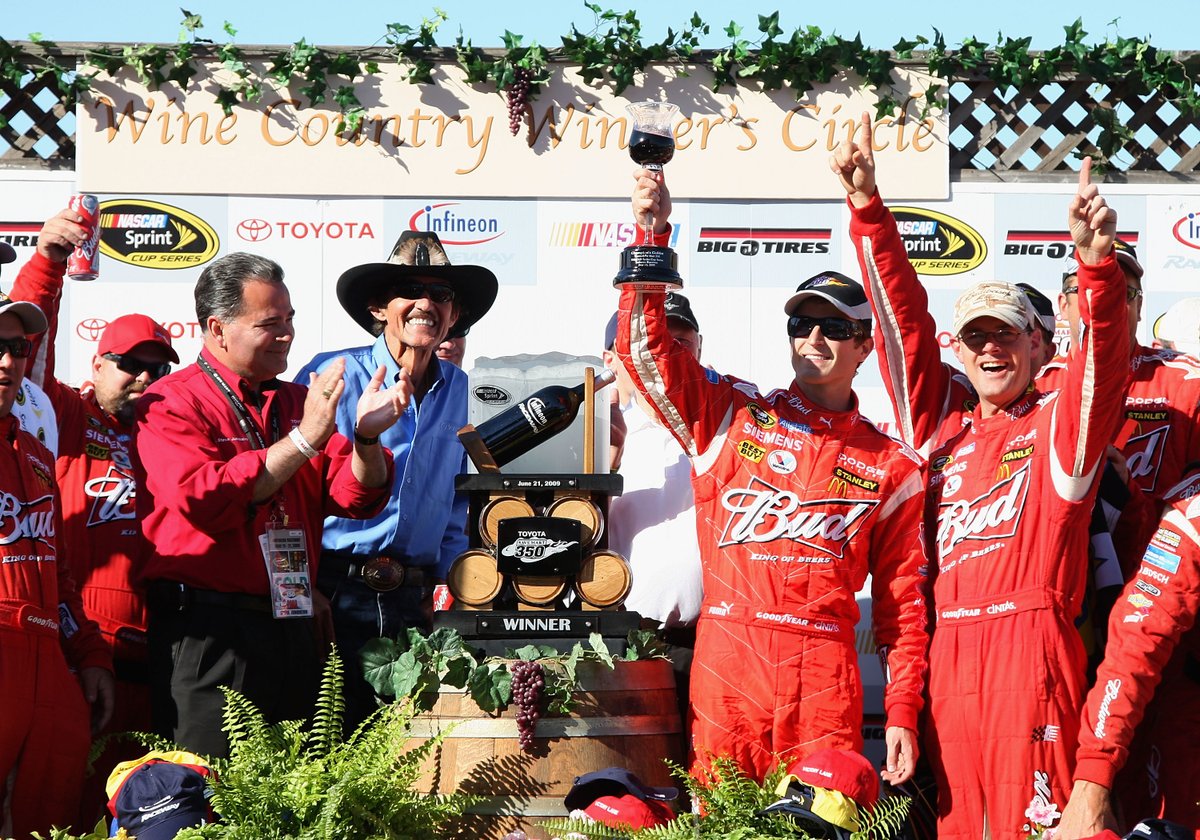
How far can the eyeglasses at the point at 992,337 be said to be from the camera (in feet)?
13.0

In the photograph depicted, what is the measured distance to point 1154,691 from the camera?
12.3 ft

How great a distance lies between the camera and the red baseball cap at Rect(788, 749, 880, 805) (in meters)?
3.02

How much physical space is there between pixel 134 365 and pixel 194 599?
1509 millimetres

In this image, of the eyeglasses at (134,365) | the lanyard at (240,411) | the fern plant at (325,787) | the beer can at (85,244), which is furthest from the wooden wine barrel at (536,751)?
the eyeglasses at (134,365)

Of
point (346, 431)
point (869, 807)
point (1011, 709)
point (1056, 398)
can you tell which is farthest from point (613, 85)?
point (869, 807)

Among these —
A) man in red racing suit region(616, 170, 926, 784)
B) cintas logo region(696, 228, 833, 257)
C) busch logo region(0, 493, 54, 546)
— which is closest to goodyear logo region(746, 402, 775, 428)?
man in red racing suit region(616, 170, 926, 784)

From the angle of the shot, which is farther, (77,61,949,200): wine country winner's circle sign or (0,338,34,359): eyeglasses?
(77,61,949,200): wine country winner's circle sign

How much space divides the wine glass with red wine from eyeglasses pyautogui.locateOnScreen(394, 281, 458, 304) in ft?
3.25

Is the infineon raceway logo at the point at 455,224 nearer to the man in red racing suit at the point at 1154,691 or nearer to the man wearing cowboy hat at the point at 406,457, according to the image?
the man wearing cowboy hat at the point at 406,457

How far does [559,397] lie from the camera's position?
406cm

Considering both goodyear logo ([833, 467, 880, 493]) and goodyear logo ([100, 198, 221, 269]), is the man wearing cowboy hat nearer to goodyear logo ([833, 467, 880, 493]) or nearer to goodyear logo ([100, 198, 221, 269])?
goodyear logo ([833, 467, 880, 493])

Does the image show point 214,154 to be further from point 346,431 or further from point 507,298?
point 346,431

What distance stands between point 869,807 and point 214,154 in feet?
16.6

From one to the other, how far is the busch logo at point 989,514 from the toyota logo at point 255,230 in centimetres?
416
